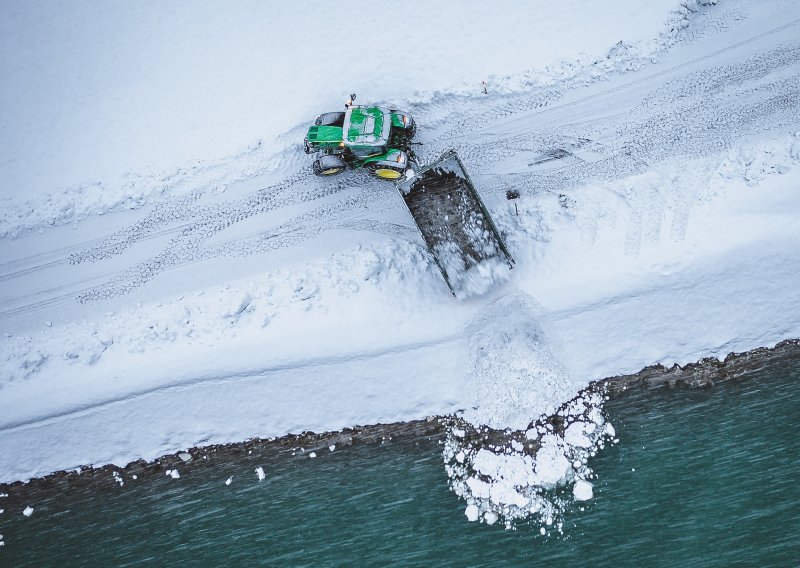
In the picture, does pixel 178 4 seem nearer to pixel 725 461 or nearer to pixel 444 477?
pixel 444 477

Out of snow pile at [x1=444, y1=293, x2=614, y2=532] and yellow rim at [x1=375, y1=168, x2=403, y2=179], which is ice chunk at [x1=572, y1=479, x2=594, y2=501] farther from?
yellow rim at [x1=375, y1=168, x2=403, y2=179]

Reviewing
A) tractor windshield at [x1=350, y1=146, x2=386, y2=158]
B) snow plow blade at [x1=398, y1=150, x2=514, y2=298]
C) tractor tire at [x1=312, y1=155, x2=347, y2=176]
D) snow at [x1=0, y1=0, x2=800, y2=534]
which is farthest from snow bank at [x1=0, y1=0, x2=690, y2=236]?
snow plow blade at [x1=398, y1=150, x2=514, y2=298]

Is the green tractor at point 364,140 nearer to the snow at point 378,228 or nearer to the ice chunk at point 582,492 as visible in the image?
the snow at point 378,228

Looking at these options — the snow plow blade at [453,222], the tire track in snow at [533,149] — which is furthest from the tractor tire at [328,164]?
the snow plow blade at [453,222]

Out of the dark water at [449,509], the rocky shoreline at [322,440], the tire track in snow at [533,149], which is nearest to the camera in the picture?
the dark water at [449,509]

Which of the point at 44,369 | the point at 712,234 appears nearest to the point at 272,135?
the point at 44,369

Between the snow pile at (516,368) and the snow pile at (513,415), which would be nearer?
the snow pile at (513,415)
